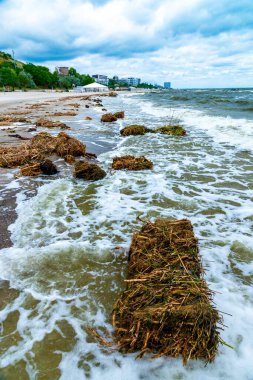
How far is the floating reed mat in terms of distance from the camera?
7.27 feet

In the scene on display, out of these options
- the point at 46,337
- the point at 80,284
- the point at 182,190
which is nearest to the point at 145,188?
the point at 182,190

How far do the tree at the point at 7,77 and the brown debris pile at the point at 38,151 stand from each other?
7155cm

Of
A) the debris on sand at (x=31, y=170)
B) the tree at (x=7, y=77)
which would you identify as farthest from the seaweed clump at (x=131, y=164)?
the tree at (x=7, y=77)

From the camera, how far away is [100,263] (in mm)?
3600

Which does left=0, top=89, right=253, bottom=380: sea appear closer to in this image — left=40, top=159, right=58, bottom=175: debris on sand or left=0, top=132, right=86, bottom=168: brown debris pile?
left=40, top=159, right=58, bottom=175: debris on sand

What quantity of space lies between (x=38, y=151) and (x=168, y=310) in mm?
7558

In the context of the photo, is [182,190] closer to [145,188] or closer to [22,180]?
[145,188]

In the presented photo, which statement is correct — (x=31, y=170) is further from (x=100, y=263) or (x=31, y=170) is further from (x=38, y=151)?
(x=100, y=263)

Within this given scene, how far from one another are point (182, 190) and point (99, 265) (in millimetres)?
3318

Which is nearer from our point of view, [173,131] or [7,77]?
[173,131]

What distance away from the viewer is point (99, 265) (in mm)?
3559

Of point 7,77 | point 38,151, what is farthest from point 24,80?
point 38,151

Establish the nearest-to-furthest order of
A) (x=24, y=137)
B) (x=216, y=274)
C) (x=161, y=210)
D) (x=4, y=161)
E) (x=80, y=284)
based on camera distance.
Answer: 1. (x=80, y=284)
2. (x=216, y=274)
3. (x=161, y=210)
4. (x=4, y=161)
5. (x=24, y=137)

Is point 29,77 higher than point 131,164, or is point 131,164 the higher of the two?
point 29,77
